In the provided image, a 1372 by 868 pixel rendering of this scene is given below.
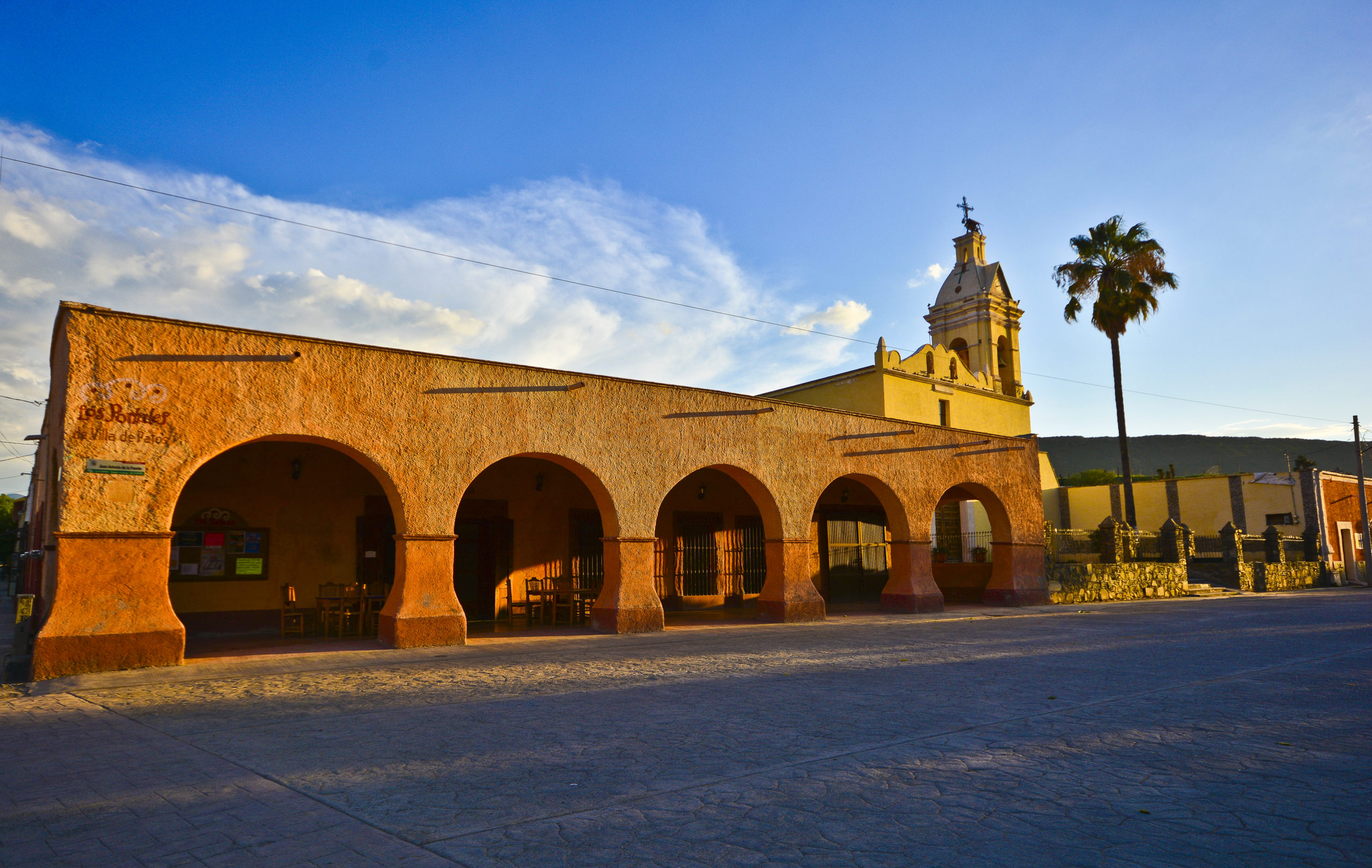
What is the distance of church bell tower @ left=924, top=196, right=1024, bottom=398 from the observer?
3250cm

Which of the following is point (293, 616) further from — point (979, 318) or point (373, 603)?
point (979, 318)

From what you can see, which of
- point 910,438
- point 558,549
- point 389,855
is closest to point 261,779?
point 389,855

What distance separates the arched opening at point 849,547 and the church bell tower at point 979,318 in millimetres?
12159

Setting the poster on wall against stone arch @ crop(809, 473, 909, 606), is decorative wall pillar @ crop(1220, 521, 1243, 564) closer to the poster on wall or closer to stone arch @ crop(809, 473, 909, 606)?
stone arch @ crop(809, 473, 909, 606)

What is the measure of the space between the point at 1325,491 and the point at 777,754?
38.6 metres

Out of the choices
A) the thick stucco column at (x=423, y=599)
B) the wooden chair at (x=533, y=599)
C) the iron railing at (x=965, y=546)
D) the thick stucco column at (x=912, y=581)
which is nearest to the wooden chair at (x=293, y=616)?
the thick stucco column at (x=423, y=599)

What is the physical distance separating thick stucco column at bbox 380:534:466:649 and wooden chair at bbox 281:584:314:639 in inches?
69.6

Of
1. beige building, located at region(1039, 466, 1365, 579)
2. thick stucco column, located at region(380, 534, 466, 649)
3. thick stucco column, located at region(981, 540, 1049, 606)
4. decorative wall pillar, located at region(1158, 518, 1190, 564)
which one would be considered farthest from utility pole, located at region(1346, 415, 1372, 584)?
thick stucco column, located at region(380, 534, 466, 649)

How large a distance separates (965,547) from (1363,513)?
713 inches

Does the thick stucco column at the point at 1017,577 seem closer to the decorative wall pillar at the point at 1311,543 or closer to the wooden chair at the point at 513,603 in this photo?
the wooden chair at the point at 513,603

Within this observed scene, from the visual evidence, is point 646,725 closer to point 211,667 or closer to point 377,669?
point 377,669

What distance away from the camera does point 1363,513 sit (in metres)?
33.6

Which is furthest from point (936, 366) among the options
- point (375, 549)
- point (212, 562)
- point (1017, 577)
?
point (212, 562)

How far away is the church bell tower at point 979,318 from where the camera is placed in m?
32.5
